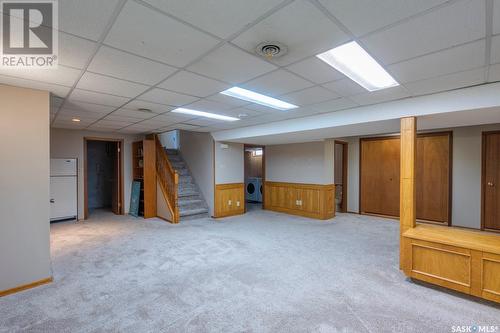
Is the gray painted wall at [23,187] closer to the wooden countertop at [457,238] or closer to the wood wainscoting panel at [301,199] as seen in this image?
the wooden countertop at [457,238]

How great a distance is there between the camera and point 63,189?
6.06 metres

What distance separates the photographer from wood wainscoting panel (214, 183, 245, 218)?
21.3ft

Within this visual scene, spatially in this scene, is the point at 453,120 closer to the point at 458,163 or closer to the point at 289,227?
the point at 458,163

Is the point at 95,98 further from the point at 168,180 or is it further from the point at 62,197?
the point at 62,197

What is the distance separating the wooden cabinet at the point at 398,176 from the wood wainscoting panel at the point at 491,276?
11.8 feet

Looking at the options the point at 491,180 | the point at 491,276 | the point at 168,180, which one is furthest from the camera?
the point at 168,180

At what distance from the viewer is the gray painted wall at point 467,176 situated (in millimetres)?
5055

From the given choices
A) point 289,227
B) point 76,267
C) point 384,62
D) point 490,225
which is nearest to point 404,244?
point 384,62

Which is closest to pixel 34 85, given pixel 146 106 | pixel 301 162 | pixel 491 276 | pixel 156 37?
pixel 146 106

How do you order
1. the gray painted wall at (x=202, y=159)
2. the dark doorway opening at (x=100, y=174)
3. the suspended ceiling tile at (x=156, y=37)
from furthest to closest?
1. the dark doorway opening at (x=100, y=174)
2. the gray painted wall at (x=202, y=159)
3. the suspended ceiling tile at (x=156, y=37)

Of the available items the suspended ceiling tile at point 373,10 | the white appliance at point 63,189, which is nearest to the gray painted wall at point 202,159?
the white appliance at point 63,189

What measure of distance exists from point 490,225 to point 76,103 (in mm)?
7760

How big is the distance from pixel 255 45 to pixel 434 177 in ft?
18.8

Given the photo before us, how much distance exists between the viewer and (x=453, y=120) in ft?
11.3
